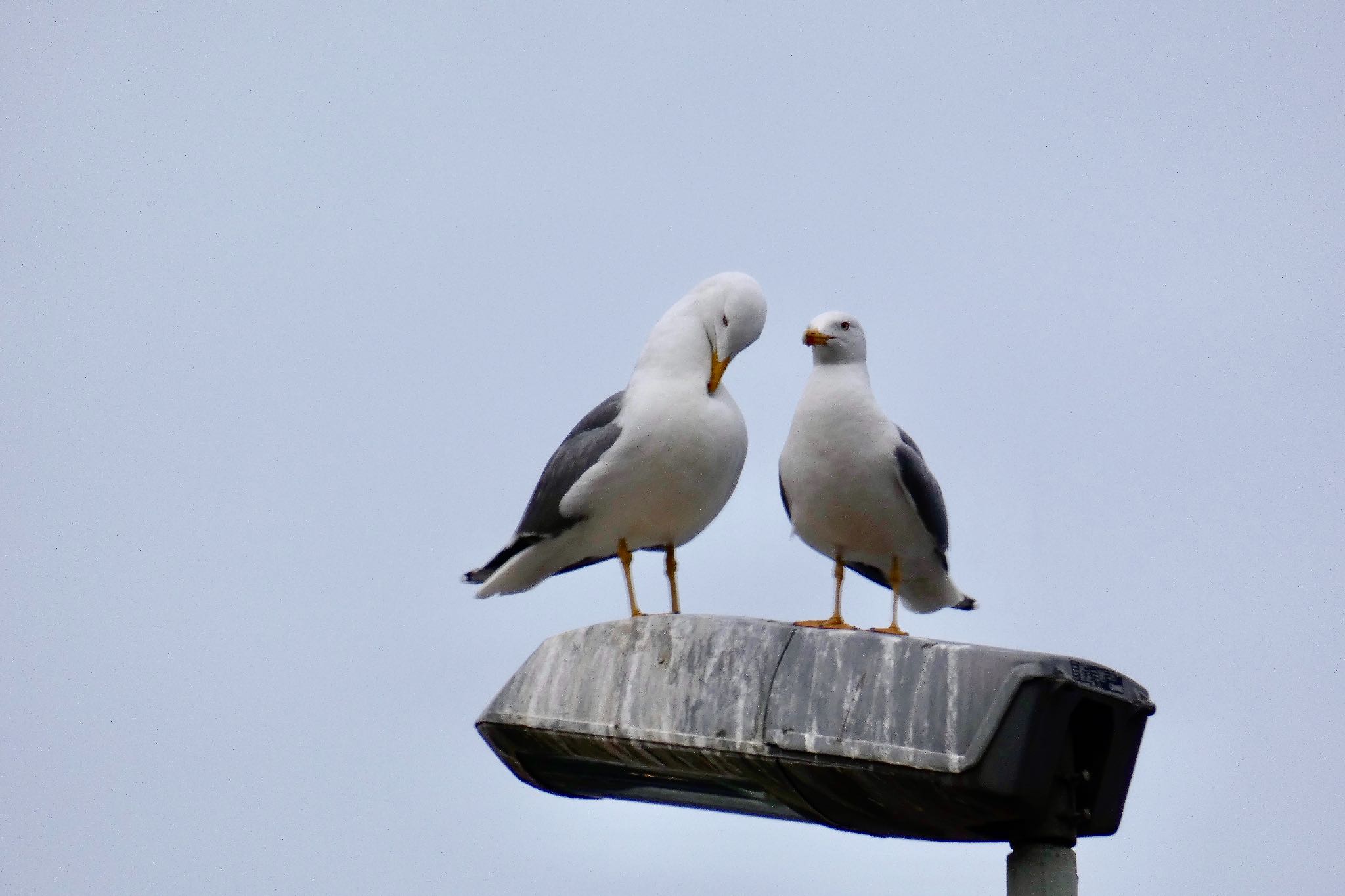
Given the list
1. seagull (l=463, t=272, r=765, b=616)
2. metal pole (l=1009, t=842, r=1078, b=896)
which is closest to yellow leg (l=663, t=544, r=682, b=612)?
seagull (l=463, t=272, r=765, b=616)

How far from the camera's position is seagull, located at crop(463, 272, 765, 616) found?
7176 mm

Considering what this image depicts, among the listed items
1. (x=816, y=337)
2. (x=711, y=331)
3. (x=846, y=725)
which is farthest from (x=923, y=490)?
(x=846, y=725)

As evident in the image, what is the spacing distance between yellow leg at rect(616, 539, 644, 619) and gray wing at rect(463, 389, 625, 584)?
24 cm

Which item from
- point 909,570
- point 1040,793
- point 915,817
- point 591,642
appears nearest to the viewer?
point 1040,793

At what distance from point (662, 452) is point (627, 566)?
2.30 ft

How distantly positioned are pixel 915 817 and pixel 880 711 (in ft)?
1.36

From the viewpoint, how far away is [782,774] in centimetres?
518

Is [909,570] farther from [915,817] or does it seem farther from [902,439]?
[915,817]

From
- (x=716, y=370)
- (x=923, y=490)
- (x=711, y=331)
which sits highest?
(x=711, y=331)

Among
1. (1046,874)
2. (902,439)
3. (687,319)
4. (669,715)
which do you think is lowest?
(1046,874)

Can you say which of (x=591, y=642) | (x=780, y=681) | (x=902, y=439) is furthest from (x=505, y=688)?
(x=902, y=439)

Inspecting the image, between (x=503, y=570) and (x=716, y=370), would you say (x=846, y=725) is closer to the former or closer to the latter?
(x=716, y=370)

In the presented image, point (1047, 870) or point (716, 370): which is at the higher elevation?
point (716, 370)

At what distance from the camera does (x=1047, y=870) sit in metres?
5.00
